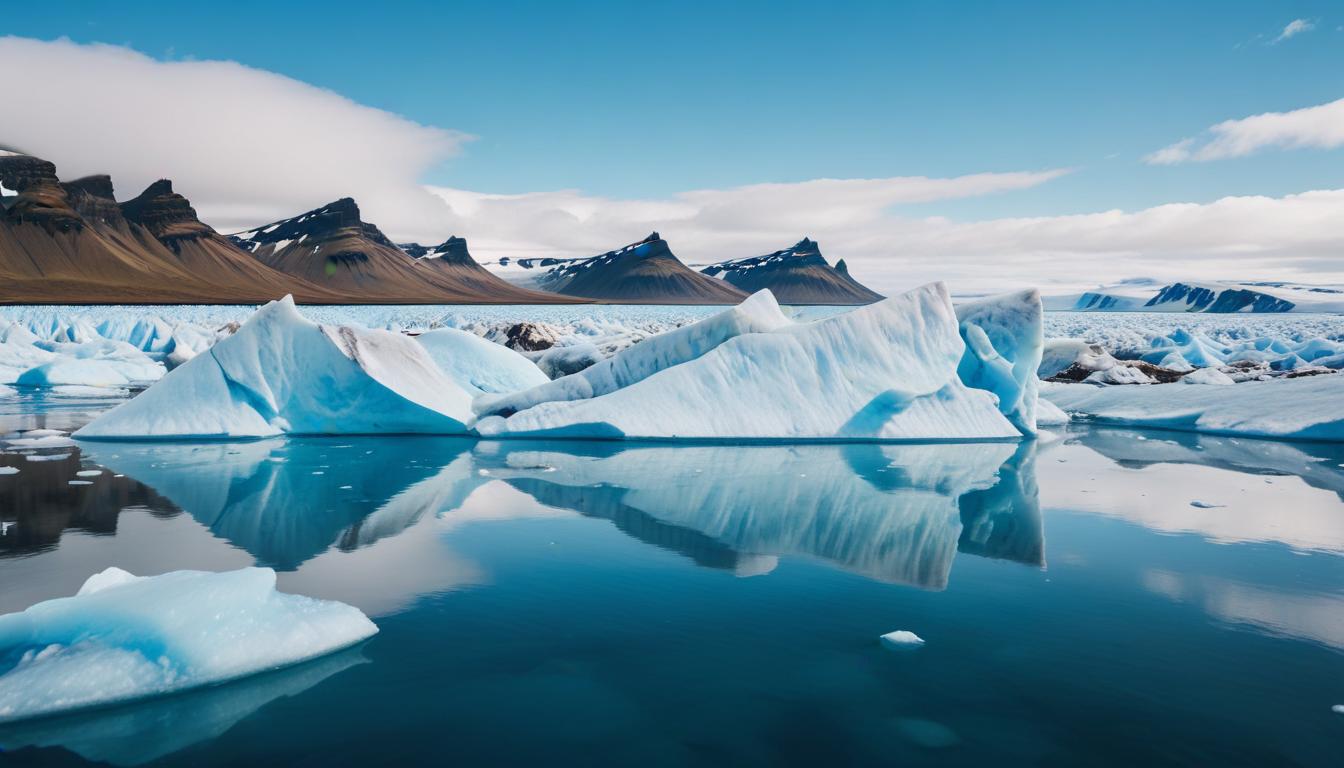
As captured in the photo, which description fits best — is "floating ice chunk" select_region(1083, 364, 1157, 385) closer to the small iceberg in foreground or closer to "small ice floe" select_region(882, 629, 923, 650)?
"small ice floe" select_region(882, 629, 923, 650)

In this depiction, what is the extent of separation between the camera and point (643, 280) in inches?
5497

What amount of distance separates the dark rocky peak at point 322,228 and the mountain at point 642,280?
32893mm

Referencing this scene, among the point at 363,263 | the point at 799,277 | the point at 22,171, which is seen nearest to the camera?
the point at 22,171

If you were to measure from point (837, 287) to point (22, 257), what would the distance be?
12378 centimetres

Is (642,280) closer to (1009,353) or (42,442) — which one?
(1009,353)

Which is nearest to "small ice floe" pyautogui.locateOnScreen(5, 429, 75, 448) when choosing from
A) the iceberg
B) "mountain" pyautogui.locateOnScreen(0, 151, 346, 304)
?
the iceberg

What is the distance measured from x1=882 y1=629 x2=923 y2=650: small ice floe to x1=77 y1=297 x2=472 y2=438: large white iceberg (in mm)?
6723

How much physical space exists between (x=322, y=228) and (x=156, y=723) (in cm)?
13542

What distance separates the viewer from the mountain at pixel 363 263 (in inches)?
4279

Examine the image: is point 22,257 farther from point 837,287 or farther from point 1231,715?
point 837,287

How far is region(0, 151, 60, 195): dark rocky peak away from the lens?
8531cm

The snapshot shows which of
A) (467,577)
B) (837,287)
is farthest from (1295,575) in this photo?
(837,287)

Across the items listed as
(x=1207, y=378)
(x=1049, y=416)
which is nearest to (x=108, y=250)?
(x=1049, y=416)

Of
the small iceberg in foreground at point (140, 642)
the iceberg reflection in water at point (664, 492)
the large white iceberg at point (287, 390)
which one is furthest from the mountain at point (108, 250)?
the small iceberg in foreground at point (140, 642)
